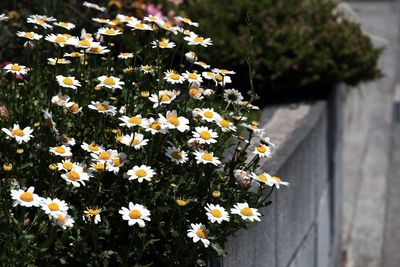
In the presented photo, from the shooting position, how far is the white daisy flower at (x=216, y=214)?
2.32m

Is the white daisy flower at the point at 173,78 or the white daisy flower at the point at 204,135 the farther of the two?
the white daisy flower at the point at 173,78

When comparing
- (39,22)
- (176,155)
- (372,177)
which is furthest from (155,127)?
(372,177)

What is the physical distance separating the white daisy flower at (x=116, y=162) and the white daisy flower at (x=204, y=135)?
0.23 m

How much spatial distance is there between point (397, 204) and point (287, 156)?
3365mm

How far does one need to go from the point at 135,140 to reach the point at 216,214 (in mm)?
325

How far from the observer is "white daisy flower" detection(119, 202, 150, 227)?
223 centimetres

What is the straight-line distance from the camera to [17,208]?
2432 millimetres

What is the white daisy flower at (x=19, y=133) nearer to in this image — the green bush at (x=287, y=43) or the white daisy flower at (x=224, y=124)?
the white daisy flower at (x=224, y=124)

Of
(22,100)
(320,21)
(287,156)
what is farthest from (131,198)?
(320,21)

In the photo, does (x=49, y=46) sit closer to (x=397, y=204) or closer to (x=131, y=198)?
(x=131, y=198)

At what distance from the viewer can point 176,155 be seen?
95.1 inches

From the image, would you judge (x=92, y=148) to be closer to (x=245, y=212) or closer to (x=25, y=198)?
(x=25, y=198)

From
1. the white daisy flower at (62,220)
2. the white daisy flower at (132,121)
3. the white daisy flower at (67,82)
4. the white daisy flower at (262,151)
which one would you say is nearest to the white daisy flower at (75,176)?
the white daisy flower at (62,220)

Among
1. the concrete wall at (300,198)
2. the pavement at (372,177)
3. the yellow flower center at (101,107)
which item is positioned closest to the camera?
the yellow flower center at (101,107)
